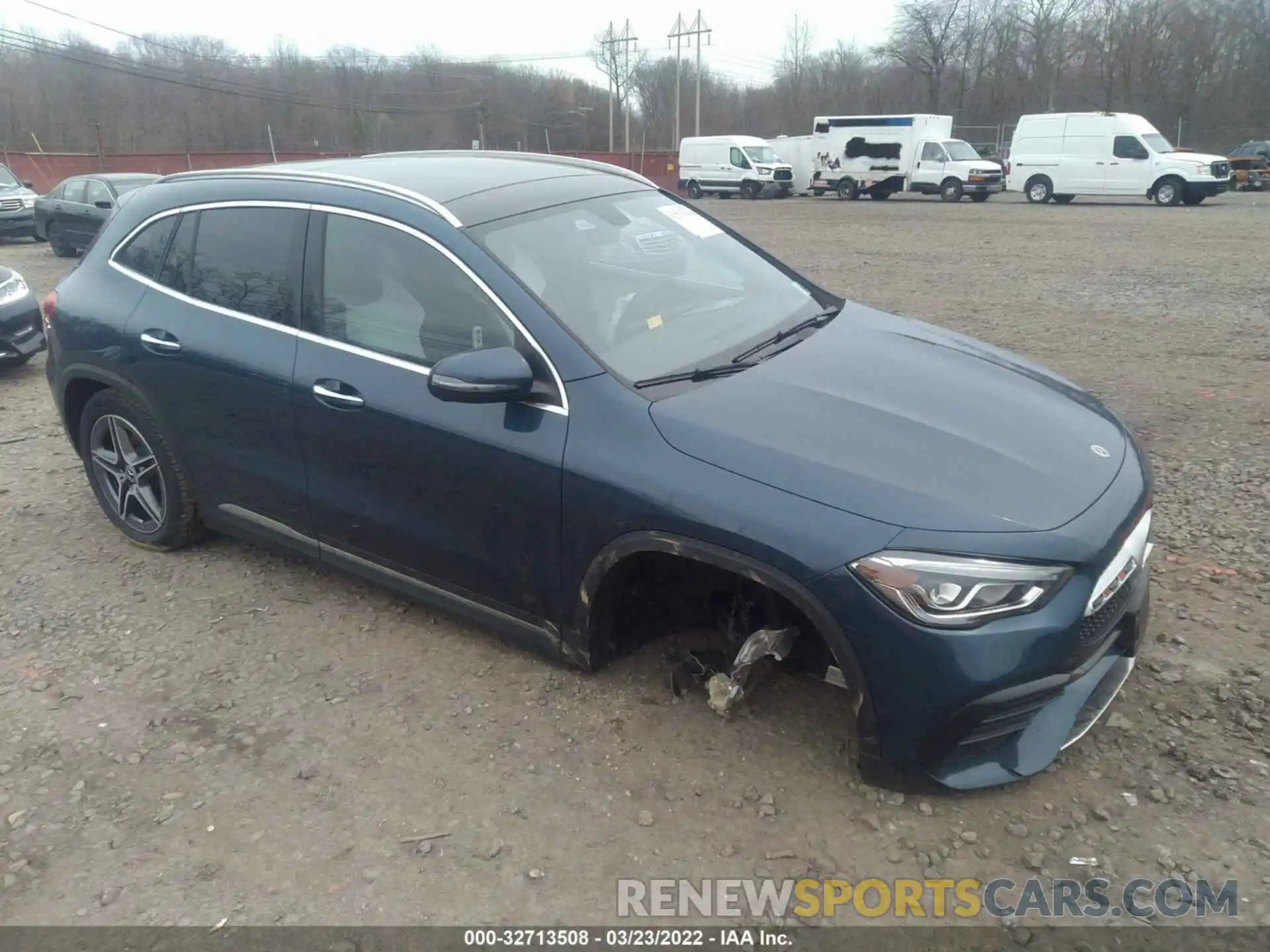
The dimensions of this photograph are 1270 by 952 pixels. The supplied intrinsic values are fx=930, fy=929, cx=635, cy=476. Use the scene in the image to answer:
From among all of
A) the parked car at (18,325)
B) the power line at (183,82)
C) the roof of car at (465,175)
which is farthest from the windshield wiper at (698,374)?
the power line at (183,82)

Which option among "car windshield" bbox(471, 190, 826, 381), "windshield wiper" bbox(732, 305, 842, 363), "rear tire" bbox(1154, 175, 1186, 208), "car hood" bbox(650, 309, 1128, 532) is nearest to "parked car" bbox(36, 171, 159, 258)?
"car windshield" bbox(471, 190, 826, 381)

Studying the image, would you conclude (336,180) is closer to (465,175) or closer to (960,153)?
(465,175)

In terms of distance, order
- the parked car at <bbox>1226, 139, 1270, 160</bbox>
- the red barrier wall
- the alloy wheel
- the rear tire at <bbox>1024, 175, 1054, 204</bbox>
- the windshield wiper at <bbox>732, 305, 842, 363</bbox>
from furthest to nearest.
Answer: the red barrier wall < the parked car at <bbox>1226, 139, 1270, 160</bbox> < the rear tire at <bbox>1024, 175, 1054, 204</bbox> < the alloy wheel < the windshield wiper at <bbox>732, 305, 842, 363</bbox>

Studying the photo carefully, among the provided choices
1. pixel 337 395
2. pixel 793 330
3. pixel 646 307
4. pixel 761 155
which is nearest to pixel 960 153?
pixel 761 155

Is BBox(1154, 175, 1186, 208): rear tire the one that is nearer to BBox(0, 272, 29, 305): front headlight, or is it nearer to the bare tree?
BBox(0, 272, 29, 305): front headlight

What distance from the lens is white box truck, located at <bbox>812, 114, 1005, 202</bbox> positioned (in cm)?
2981

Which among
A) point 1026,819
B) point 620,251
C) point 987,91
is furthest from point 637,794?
point 987,91

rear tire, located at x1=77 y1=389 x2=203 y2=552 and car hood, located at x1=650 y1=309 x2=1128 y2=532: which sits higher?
car hood, located at x1=650 y1=309 x2=1128 y2=532

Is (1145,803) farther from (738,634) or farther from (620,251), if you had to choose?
(620,251)

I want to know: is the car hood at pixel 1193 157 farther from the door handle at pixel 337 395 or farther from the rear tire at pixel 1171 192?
the door handle at pixel 337 395

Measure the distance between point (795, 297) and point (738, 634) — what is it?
148 centimetres

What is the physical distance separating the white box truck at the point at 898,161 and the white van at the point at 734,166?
153 centimetres

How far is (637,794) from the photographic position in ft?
9.14

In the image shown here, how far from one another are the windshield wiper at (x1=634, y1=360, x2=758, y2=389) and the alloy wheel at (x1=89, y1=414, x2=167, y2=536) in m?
2.52
